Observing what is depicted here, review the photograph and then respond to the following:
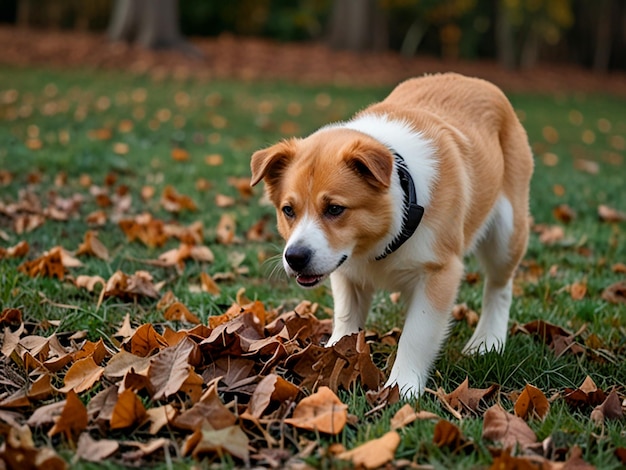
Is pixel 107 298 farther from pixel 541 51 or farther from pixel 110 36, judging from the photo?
pixel 541 51

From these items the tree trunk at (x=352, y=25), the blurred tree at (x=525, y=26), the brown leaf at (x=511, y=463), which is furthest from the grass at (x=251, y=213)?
the blurred tree at (x=525, y=26)

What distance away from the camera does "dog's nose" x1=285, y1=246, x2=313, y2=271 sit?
3.39m

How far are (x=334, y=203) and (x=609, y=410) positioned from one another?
57.8 inches

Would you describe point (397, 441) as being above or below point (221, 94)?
above

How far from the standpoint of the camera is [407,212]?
3594 millimetres

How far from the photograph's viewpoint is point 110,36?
20.5 meters

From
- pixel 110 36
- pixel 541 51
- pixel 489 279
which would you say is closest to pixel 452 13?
pixel 541 51

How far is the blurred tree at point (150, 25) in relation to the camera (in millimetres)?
19547

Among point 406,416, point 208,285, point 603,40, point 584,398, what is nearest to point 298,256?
point 406,416

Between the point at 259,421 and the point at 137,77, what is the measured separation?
14712mm

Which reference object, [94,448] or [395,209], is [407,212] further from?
[94,448]

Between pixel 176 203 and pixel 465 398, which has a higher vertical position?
pixel 465 398

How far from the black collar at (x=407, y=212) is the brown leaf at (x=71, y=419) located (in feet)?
5.15

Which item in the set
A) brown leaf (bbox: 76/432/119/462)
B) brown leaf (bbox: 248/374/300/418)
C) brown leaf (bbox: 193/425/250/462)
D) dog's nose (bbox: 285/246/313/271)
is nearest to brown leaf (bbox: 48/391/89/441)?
brown leaf (bbox: 76/432/119/462)
